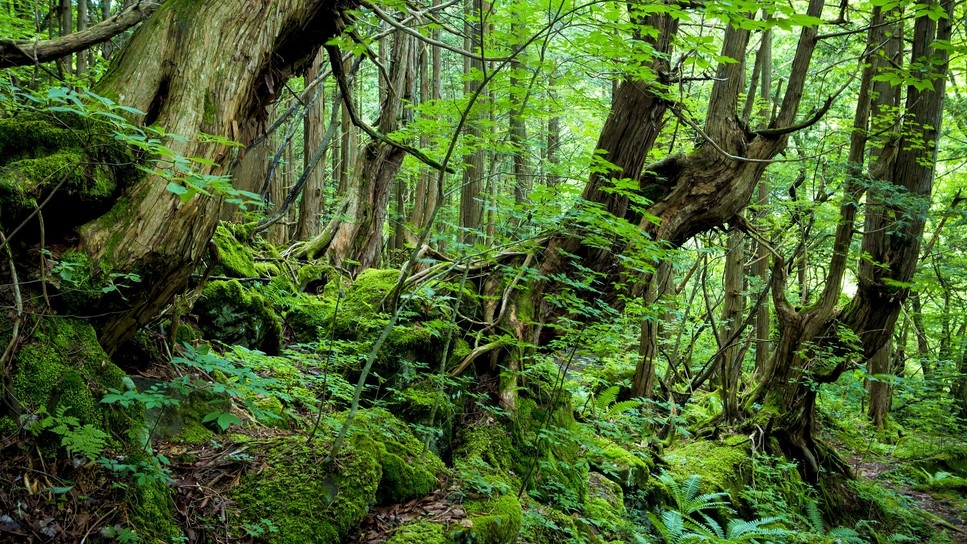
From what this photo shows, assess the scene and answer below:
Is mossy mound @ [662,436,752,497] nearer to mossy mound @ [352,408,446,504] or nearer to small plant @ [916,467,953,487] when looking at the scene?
mossy mound @ [352,408,446,504]

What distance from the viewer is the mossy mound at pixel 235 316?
16.1 feet

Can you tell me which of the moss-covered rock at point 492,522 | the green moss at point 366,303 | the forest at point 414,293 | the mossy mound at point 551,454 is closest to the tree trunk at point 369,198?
the forest at point 414,293

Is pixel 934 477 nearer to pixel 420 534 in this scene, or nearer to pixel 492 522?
pixel 492 522

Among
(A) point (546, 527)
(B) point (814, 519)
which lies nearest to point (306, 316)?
(A) point (546, 527)

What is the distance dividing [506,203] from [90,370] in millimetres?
2676

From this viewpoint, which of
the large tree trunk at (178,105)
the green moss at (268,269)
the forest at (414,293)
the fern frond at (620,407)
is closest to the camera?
the forest at (414,293)

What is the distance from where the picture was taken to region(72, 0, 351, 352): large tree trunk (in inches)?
121

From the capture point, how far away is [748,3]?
3127mm

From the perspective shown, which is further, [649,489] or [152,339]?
[649,489]

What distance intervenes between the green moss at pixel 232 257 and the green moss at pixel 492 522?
3.42m

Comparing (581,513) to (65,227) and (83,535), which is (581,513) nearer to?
(83,535)

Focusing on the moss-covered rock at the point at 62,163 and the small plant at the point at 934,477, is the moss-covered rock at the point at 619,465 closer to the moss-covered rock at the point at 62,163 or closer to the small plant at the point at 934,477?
the moss-covered rock at the point at 62,163

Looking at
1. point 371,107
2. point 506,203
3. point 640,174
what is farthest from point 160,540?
point 371,107

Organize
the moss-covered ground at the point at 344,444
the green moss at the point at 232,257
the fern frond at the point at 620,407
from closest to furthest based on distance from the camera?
the moss-covered ground at the point at 344,444
the green moss at the point at 232,257
the fern frond at the point at 620,407
